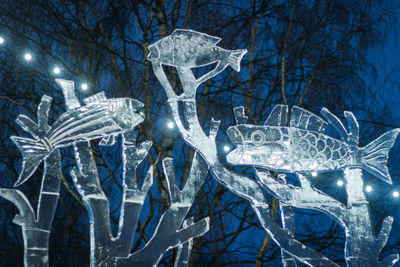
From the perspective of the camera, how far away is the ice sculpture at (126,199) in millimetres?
2504

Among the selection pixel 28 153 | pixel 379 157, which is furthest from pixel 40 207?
pixel 379 157

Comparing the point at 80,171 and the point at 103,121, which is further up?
the point at 103,121

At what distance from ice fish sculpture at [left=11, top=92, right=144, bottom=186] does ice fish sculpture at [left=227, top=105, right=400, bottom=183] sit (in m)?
0.60

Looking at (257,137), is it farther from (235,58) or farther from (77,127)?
(77,127)

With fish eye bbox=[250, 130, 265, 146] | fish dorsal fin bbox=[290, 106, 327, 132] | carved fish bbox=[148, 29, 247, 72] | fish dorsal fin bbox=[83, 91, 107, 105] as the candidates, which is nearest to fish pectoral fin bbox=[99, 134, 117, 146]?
fish dorsal fin bbox=[83, 91, 107, 105]

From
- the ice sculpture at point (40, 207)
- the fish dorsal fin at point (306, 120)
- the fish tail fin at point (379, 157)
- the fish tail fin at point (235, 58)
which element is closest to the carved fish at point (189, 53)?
the fish tail fin at point (235, 58)

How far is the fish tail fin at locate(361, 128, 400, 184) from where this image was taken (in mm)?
2732

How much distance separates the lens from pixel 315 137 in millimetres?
2717

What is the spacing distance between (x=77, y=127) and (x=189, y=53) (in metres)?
0.75

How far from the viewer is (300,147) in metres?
2.71

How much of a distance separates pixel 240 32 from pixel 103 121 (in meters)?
1.67

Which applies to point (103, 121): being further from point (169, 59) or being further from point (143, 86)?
point (143, 86)

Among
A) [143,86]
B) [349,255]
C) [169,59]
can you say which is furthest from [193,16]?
[349,255]

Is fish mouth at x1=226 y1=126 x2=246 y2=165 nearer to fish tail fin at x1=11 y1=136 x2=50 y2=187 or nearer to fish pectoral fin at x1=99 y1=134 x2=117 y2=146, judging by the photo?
fish pectoral fin at x1=99 y1=134 x2=117 y2=146
